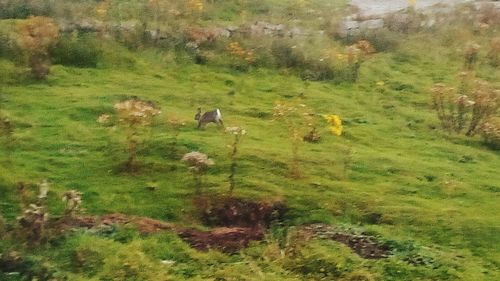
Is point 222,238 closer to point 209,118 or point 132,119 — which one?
point 132,119

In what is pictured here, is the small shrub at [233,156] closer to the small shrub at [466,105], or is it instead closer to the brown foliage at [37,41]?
the small shrub at [466,105]

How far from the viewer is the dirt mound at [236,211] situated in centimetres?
775

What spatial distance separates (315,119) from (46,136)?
3.99 metres

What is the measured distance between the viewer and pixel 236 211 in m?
7.89

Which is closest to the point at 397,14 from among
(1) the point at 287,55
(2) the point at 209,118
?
(1) the point at 287,55

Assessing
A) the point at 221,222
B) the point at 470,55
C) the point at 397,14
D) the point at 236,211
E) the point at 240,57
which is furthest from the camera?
the point at 397,14

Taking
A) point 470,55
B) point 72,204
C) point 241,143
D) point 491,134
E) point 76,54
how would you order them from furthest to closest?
point 470,55, point 76,54, point 491,134, point 241,143, point 72,204

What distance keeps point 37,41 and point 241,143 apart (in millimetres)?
4321

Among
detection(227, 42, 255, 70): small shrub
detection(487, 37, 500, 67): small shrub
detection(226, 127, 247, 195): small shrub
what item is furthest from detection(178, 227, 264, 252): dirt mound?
detection(487, 37, 500, 67): small shrub

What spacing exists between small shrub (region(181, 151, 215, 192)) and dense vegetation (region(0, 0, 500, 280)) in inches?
1.4

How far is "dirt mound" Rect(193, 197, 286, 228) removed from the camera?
7746 mm

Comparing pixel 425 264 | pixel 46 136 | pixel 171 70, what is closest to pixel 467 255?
pixel 425 264

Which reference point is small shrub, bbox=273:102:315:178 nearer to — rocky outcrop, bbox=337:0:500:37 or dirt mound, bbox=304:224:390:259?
dirt mound, bbox=304:224:390:259

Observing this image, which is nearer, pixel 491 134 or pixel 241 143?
pixel 241 143
